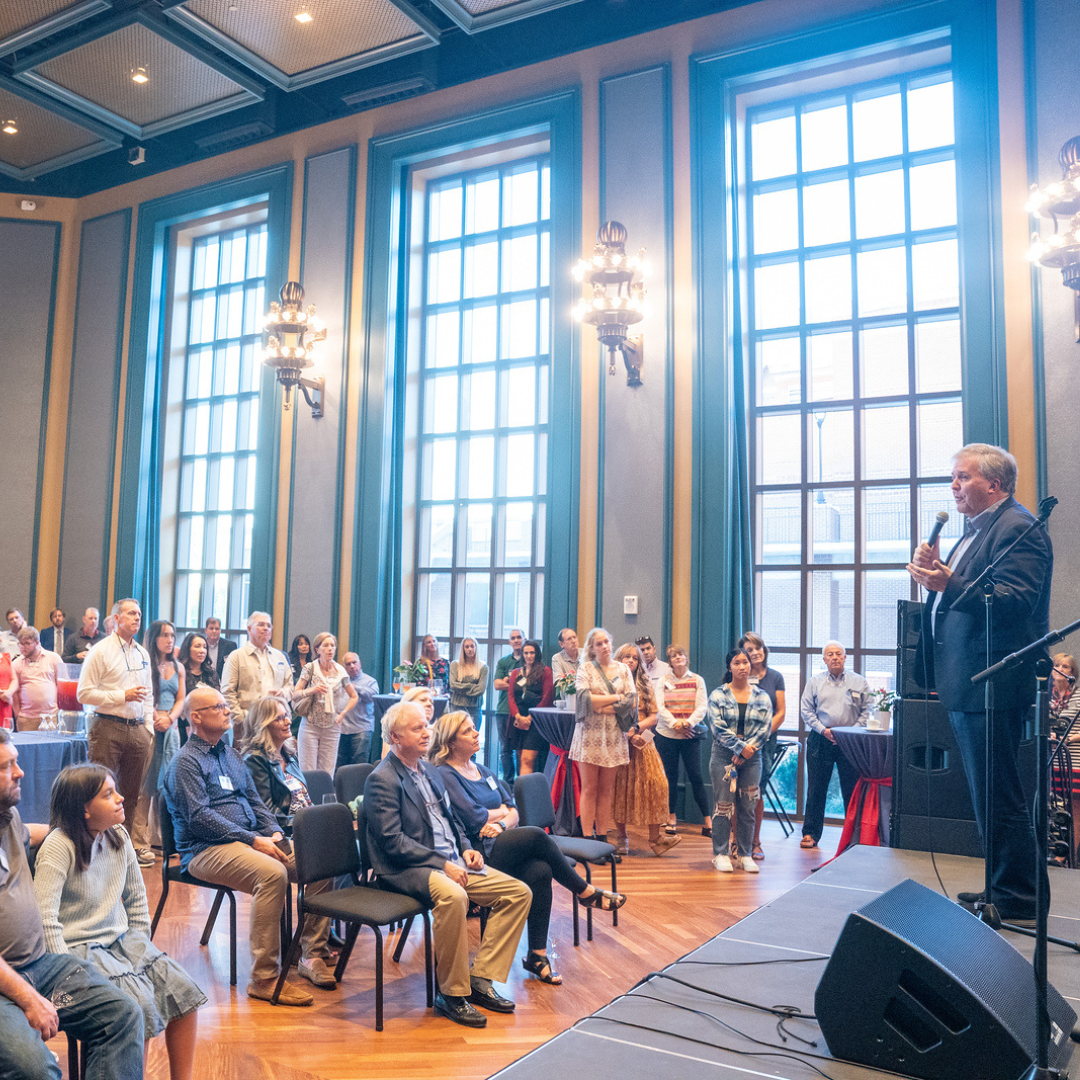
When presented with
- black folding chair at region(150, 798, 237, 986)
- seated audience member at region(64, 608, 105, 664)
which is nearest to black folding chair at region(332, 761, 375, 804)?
black folding chair at region(150, 798, 237, 986)

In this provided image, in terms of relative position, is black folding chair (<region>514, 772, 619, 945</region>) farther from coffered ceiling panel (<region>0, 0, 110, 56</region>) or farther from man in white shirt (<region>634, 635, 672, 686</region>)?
coffered ceiling panel (<region>0, 0, 110, 56</region>)

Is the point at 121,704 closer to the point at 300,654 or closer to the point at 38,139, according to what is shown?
the point at 300,654

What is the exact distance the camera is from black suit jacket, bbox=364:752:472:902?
3838 millimetres

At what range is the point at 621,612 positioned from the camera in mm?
8164

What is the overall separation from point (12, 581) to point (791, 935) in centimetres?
1121

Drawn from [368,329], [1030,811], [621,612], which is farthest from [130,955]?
→ [368,329]

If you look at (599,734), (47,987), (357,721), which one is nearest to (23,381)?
(357,721)

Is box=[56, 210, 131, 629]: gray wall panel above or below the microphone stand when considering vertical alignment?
above

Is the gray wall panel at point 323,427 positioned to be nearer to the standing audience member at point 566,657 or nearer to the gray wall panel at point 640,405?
the standing audience member at point 566,657

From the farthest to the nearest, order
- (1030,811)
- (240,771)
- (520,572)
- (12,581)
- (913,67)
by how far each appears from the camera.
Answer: (12,581) → (520,572) → (913,67) → (240,771) → (1030,811)

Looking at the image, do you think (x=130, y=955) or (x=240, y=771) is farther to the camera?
(x=240, y=771)

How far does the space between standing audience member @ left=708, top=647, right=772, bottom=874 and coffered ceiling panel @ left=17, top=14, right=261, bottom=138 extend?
296 inches

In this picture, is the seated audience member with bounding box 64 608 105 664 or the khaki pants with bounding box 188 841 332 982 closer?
the khaki pants with bounding box 188 841 332 982

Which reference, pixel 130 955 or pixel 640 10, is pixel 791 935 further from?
pixel 640 10
